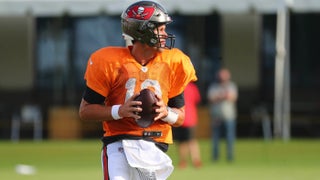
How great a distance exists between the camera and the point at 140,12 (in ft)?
22.5

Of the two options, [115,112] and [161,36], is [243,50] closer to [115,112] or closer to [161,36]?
[161,36]

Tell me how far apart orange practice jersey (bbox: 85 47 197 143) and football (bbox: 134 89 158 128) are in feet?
0.58

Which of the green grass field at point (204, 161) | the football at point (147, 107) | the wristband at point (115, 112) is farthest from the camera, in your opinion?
the green grass field at point (204, 161)

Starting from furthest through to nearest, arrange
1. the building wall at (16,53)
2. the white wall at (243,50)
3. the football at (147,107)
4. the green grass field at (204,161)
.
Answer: the building wall at (16,53), the white wall at (243,50), the green grass field at (204,161), the football at (147,107)

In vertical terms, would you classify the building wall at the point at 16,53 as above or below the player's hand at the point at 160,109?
below

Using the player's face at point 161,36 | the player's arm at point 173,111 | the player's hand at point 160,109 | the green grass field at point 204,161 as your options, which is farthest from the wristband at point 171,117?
the green grass field at point 204,161

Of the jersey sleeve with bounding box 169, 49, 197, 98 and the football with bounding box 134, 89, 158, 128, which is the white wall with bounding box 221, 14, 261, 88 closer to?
the jersey sleeve with bounding box 169, 49, 197, 98

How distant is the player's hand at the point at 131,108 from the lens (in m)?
6.58

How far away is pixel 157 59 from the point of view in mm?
6883

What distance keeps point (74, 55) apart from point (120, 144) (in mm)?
22024

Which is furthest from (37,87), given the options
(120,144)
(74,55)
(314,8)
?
(120,144)

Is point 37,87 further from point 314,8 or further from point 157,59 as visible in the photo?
point 157,59

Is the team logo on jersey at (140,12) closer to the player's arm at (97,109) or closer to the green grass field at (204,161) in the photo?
the player's arm at (97,109)

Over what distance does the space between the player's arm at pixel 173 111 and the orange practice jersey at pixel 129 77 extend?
72 millimetres
